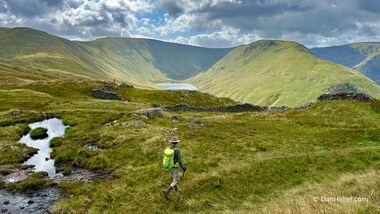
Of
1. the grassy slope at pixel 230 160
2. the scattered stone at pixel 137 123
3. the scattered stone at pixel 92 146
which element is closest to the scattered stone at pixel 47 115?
the grassy slope at pixel 230 160

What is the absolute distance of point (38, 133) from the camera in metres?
41.8

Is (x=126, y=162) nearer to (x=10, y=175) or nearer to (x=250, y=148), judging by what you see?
(x=10, y=175)

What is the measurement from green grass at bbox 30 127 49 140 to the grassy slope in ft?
6.71

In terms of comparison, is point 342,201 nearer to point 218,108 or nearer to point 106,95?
point 218,108

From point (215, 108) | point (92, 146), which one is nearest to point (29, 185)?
point (92, 146)

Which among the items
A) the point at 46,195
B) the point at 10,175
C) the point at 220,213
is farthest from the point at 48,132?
the point at 220,213

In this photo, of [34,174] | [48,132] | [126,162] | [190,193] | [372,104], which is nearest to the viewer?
[190,193]

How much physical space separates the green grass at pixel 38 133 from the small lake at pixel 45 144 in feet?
1.63

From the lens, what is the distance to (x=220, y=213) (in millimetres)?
17422

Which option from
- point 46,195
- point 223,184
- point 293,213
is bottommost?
point 46,195

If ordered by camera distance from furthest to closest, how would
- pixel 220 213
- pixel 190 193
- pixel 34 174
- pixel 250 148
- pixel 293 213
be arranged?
pixel 250 148 → pixel 34 174 → pixel 190 193 → pixel 220 213 → pixel 293 213

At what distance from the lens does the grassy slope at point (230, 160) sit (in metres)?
19.8

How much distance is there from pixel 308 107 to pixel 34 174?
51.1 meters

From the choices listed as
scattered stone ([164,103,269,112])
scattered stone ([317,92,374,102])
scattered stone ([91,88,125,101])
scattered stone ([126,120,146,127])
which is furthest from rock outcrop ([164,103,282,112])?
scattered stone ([126,120,146,127])
